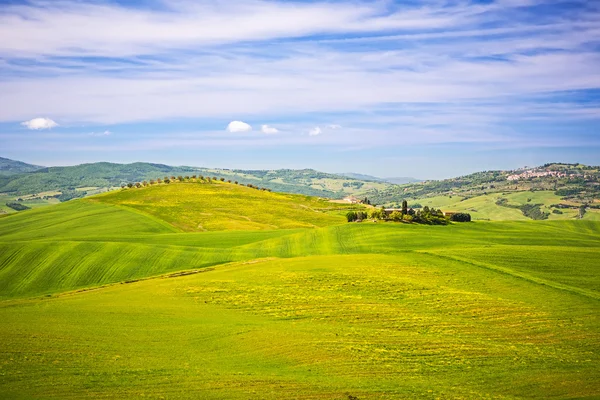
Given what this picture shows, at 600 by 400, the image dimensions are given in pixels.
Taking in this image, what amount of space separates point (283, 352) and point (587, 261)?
55.5 m

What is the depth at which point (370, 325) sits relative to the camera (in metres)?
45.0

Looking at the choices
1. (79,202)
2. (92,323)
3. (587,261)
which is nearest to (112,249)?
(92,323)

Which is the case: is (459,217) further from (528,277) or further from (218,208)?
(218,208)

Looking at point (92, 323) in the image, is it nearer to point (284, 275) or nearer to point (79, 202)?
point (284, 275)

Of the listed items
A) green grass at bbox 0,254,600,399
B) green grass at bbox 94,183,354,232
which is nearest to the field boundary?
green grass at bbox 0,254,600,399

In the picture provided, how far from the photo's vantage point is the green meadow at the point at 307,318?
31578 mm

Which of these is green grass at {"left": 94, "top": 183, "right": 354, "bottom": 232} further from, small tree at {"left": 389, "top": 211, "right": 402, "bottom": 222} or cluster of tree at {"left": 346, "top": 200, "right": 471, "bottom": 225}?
small tree at {"left": 389, "top": 211, "right": 402, "bottom": 222}

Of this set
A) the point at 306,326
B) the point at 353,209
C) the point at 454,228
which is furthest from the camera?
the point at 353,209

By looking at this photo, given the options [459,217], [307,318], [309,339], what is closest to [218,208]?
[459,217]

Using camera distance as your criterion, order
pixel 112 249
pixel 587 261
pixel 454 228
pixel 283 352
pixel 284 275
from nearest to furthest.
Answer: pixel 283 352, pixel 284 275, pixel 587 261, pixel 112 249, pixel 454 228

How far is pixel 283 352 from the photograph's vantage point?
37906 millimetres

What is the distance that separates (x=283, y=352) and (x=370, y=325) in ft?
35.1

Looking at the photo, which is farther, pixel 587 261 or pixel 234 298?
pixel 587 261

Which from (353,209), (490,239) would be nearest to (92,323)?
(490,239)
